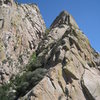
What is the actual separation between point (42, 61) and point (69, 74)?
26.9ft

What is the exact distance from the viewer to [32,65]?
4162 cm

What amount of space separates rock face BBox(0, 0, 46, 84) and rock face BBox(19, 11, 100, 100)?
631 cm

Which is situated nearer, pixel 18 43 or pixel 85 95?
pixel 85 95

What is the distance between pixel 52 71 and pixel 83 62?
6742mm

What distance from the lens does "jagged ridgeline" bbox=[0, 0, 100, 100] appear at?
32312 mm

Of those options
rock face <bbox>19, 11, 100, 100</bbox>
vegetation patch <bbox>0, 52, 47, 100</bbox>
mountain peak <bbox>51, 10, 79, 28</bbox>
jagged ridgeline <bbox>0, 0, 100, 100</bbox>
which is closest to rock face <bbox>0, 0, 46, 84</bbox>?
jagged ridgeline <bbox>0, 0, 100, 100</bbox>

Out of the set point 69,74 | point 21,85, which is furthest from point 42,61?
point 69,74

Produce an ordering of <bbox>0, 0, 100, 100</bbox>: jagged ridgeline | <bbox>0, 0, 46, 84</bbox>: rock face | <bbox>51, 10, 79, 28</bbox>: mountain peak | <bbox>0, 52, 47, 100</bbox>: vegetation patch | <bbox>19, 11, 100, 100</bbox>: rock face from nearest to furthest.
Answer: <bbox>19, 11, 100, 100</bbox>: rock face → <bbox>0, 0, 100, 100</bbox>: jagged ridgeline → <bbox>0, 52, 47, 100</bbox>: vegetation patch → <bbox>0, 0, 46, 84</bbox>: rock face → <bbox>51, 10, 79, 28</bbox>: mountain peak

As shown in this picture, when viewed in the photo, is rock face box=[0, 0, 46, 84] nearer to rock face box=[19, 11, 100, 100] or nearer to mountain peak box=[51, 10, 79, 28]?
mountain peak box=[51, 10, 79, 28]

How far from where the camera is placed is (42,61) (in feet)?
135

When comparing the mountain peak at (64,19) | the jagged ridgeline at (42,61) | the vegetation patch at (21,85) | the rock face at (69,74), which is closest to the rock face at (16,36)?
the jagged ridgeline at (42,61)

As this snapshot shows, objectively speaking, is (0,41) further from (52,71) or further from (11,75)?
(52,71)

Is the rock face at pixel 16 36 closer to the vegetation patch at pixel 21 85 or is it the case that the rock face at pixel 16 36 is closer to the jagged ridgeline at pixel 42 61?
the jagged ridgeline at pixel 42 61

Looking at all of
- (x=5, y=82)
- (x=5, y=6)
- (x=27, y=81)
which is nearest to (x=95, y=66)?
A: (x=27, y=81)
